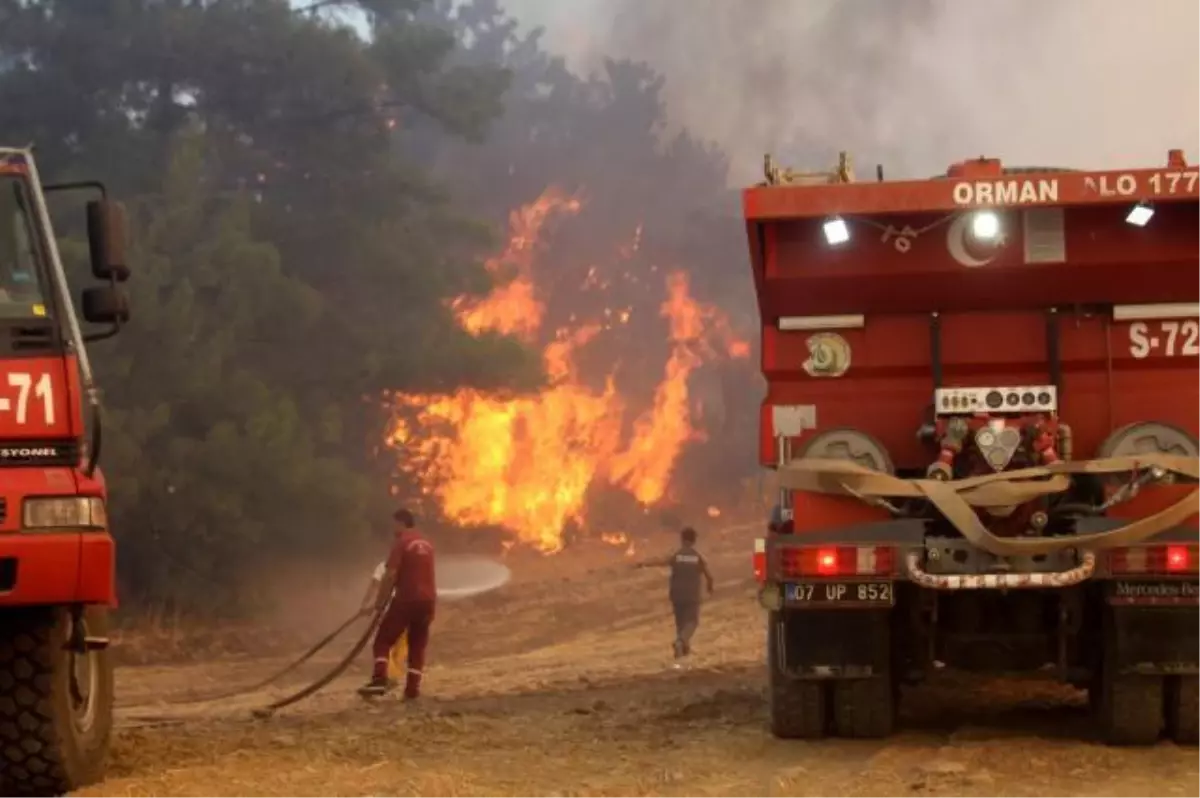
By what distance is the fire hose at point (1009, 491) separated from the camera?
7277 mm

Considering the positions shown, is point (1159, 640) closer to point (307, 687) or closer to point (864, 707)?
point (864, 707)

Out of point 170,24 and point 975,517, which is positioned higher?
point 170,24

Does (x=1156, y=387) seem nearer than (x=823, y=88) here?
Yes

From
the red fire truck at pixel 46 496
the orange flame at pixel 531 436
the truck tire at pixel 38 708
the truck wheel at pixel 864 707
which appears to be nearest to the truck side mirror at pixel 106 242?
the red fire truck at pixel 46 496

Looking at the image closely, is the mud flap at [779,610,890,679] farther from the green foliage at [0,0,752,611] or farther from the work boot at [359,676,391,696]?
the green foliage at [0,0,752,611]

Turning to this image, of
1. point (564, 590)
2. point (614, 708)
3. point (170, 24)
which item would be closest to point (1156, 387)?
point (614, 708)

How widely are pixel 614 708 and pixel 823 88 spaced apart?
2102 inches

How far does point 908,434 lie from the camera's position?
826 centimetres

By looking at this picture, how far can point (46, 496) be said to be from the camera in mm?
6242

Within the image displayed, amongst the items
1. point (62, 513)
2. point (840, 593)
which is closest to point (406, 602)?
point (840, 593)

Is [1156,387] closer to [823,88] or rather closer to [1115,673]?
[1115,673]

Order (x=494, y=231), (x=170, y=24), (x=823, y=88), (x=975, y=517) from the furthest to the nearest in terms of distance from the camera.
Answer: (x=823, y=88) < (x=494, y=231) < (x=170, y=24) < (x=975, y=517)

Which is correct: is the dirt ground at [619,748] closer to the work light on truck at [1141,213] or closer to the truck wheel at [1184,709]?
the truck wheel at [1184,709]

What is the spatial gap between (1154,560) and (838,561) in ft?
4.63
